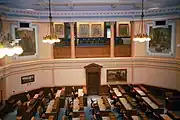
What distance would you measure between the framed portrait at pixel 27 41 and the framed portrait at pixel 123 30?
268 inches

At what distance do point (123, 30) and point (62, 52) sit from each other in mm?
5358

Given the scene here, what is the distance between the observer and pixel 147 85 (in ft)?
63.6

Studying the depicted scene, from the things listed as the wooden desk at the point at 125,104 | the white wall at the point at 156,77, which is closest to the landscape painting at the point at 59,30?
the white wall at the point at 156,77

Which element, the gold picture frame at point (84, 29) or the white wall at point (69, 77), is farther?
the gold picture frame at point (84, 29)

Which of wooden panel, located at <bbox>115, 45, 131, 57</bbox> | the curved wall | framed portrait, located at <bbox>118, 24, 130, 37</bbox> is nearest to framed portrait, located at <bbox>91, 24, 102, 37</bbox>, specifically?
framed portrait, located at <bbox>118, 24, 130, 37</bbox>

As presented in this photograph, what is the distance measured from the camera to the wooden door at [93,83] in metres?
19.5

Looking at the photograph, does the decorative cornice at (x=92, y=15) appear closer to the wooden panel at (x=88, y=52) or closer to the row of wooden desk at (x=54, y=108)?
the wooden panel at (x=88, y=52)

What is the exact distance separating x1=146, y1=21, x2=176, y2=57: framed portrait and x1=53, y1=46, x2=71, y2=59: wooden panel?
20.5ft

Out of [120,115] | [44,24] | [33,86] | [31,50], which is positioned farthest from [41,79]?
[120,115]

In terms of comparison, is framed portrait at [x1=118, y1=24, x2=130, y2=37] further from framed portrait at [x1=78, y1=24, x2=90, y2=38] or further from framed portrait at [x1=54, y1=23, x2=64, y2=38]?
framed portrait at [x1=54, y1=23, x2=64, y2=38]

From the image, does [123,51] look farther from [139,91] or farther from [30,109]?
[30,109]

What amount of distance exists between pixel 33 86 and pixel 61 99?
3.09 meters

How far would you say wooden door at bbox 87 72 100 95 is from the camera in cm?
→ 1952

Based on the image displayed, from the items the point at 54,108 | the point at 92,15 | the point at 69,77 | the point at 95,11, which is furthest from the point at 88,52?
the point at 54,108
